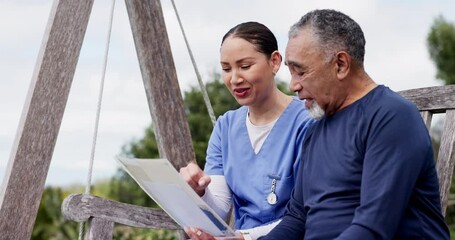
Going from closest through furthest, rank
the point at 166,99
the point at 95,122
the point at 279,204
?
the point at 279,204 < the point at 95,122 < the point at 166,99

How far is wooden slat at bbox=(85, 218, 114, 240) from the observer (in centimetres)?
346

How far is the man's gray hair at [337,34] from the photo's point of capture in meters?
2.79

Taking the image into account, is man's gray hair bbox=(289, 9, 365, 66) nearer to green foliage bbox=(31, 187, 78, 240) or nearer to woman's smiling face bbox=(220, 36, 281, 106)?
woman's smiling face bbox=(220, 36, 281, 106)

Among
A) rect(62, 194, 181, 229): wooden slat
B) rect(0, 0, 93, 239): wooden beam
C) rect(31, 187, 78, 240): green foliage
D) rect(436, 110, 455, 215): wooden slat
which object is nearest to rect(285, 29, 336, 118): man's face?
rect(436, 110, 455, 215): wooden slat

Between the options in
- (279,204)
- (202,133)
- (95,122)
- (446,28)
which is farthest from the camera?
(446,28)

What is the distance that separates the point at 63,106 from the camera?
13.0 ft

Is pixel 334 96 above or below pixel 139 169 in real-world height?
above

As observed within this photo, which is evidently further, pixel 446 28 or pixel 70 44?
pixel 446 28

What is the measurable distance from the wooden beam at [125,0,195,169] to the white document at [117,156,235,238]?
0.86m

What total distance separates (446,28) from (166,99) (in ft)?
41.1

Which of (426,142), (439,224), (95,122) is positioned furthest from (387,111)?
(95,122)

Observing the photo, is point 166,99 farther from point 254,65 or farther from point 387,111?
point 387,111

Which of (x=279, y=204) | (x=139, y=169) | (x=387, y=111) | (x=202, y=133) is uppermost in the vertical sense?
(x=387, y=111)

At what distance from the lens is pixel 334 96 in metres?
2.81
